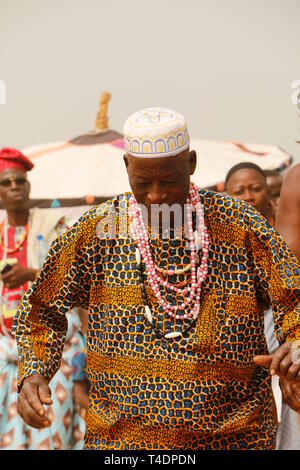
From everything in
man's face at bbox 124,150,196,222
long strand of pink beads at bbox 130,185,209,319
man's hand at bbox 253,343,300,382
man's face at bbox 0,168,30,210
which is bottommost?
man's face at bbox 0,168,30,210

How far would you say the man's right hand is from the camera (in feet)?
9.57

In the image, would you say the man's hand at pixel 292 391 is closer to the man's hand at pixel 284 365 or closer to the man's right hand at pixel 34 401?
the man's hand at pixel 284 365

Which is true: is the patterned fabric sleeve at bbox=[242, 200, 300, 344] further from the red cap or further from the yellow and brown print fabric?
the red cap

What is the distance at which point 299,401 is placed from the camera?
2.82 meters

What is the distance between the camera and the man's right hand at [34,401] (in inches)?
115

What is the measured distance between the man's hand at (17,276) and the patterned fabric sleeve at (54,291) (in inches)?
102

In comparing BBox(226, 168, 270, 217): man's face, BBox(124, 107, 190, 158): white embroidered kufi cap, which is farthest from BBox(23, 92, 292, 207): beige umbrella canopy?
BBox(124, 107, 190, 158): white embroidered kufi cap

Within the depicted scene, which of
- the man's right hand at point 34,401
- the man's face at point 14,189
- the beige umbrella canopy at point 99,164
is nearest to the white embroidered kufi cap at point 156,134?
the man's right hand at point 34,401

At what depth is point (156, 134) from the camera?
2.91 m

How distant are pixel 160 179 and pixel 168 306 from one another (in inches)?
18.6

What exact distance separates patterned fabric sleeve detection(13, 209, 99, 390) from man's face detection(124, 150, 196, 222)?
300 mm

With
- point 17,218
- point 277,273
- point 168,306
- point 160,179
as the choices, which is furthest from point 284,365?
point 17,218


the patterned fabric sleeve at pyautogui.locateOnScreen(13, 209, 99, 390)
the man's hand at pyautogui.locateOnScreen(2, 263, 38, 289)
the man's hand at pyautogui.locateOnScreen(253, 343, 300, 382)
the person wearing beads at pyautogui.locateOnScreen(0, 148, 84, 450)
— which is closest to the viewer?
the man's hand at pyautogui.locateOnScreen(253, 343, 300, 382)

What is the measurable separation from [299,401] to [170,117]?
1075mm
